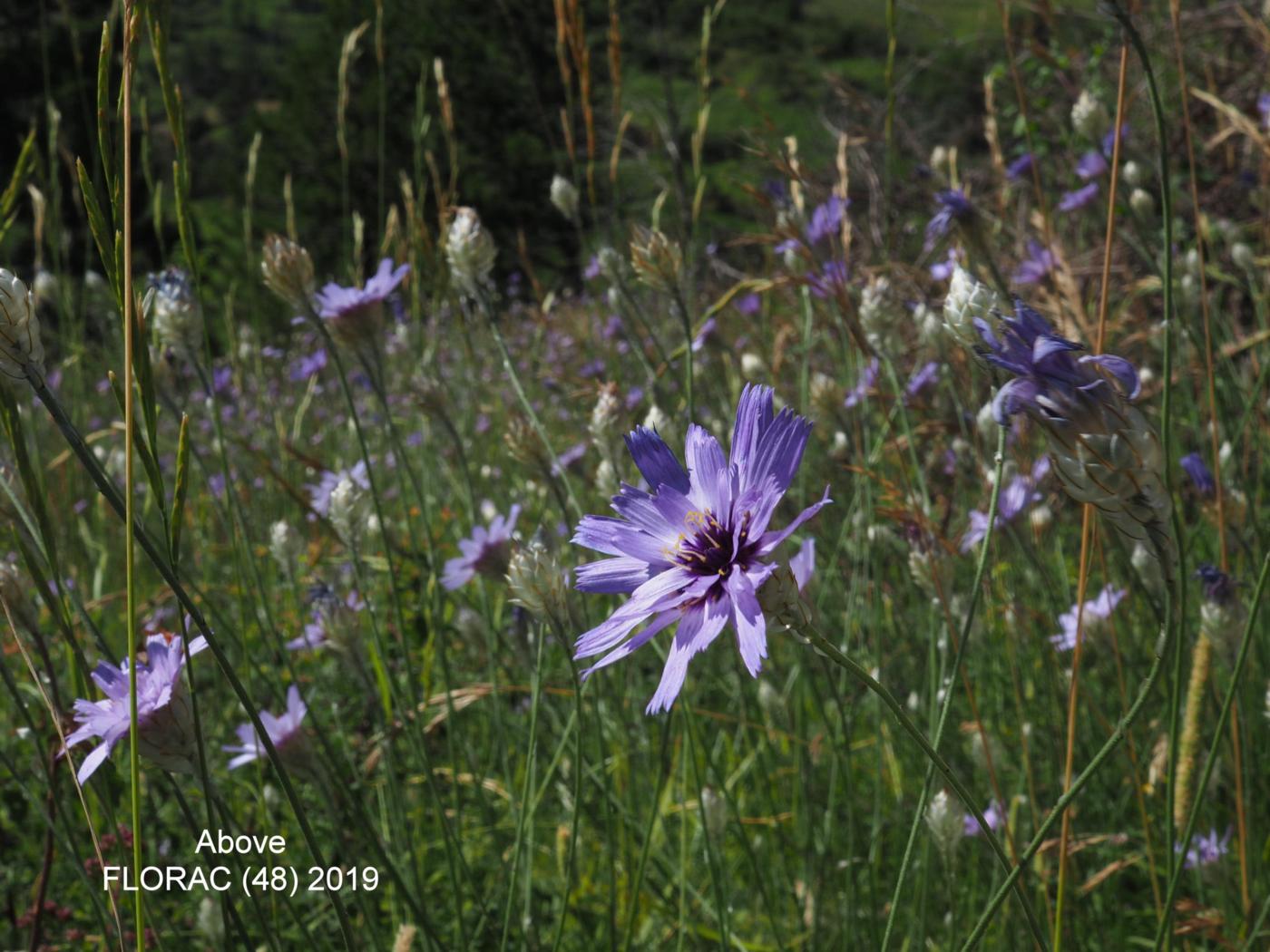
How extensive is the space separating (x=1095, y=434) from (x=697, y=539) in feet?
0.99

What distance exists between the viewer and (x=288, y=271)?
1358mm

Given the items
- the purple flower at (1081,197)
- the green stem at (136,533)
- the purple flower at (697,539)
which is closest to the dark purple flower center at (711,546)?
the purple flower at (697,539)

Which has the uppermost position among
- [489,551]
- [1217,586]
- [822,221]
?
[822,221]

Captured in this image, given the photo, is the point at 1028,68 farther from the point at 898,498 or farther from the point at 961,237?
the point at 898,498

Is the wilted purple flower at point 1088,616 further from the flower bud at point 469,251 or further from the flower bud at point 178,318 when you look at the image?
the flower bud at point 178,318

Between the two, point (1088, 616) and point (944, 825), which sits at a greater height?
point (1088, 616)

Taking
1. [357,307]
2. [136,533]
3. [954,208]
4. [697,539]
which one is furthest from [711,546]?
[954,208]

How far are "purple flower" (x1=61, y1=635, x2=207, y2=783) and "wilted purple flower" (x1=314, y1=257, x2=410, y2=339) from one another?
68cm

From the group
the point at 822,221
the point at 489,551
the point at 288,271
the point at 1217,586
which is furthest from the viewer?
the point at 822,221

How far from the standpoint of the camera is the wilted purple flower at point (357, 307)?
161 cm

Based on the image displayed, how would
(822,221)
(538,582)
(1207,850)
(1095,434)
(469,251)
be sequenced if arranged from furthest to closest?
(822,221) < (1207,850) < (469,251) < (538,582) < (1095,434)

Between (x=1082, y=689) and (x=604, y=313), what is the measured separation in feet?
14.0

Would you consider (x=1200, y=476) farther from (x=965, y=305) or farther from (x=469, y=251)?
(x=469, y=251)

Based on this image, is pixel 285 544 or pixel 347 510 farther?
pixel 285 544
